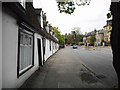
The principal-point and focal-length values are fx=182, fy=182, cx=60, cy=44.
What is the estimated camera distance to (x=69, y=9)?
45.6 ft

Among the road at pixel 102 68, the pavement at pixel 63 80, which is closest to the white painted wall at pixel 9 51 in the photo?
the pavement at pixel 63 80

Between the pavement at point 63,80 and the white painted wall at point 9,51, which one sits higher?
the white painted wall at point 9,51

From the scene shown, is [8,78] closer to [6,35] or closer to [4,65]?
[4,65]

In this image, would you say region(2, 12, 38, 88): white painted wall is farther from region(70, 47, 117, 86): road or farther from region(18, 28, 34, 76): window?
region(70, 47, 117, 86): road

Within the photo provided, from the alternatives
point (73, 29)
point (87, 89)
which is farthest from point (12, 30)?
point (73, 29)

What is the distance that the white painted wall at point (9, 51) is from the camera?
19.9 feet

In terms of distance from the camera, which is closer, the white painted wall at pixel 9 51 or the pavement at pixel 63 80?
the white painted wall at pixel 9 51

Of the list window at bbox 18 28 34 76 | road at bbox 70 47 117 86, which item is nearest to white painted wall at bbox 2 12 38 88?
window at bbox 18 28 34 76

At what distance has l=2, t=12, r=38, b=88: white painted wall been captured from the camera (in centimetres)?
605

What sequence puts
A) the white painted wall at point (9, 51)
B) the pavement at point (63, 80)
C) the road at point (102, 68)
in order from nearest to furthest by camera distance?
the white painted wall at point (9, 51) < the pavement at point (63, 80) < the road at point (102, 68)

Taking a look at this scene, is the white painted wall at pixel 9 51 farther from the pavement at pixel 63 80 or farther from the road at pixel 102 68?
the road at pixel 102 68

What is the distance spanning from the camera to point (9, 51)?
6547mm

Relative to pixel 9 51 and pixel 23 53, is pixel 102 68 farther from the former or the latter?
pixel 9 51

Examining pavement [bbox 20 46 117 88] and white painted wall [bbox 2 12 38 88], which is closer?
→ white painted wall [bbox 2 12 38 88]
